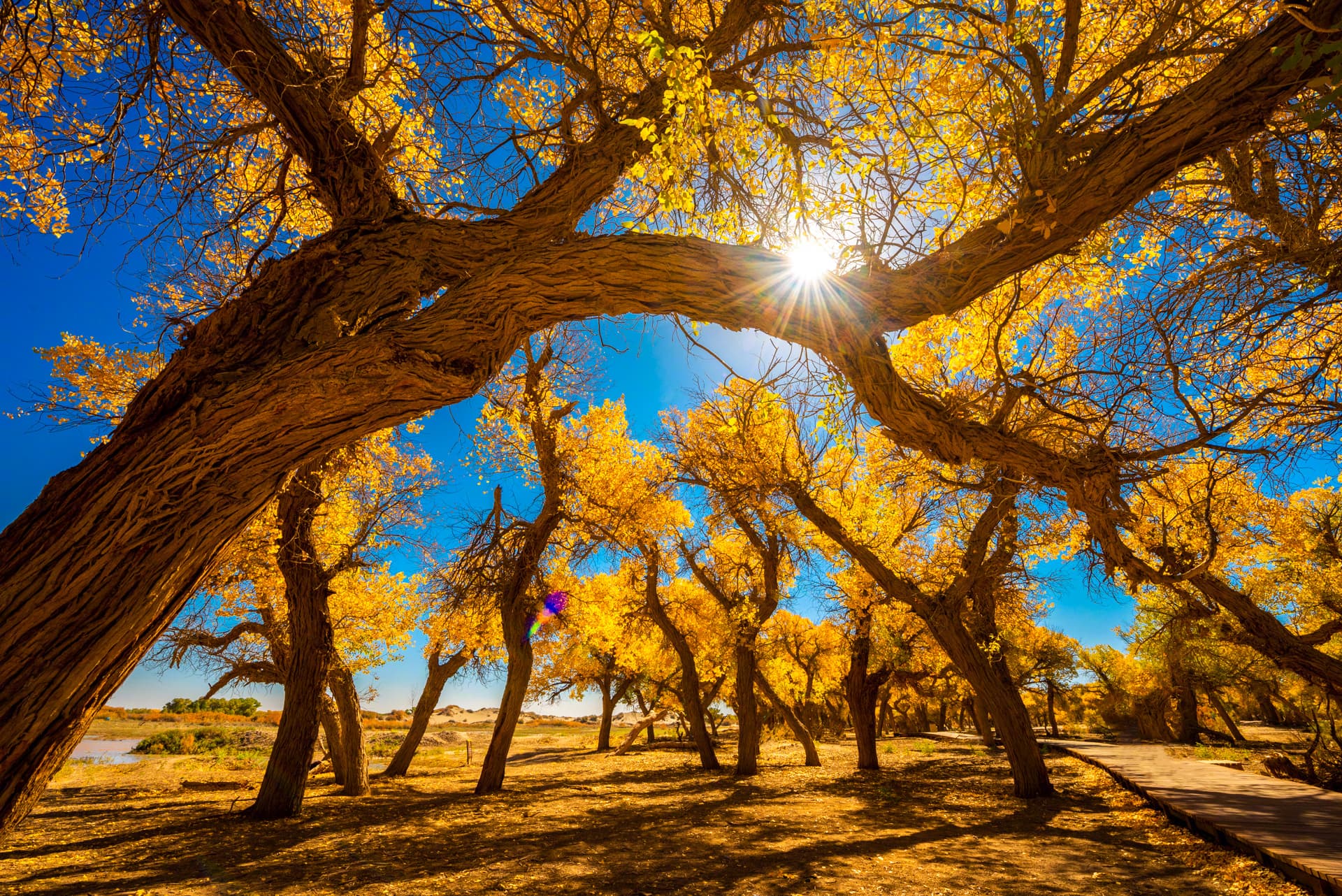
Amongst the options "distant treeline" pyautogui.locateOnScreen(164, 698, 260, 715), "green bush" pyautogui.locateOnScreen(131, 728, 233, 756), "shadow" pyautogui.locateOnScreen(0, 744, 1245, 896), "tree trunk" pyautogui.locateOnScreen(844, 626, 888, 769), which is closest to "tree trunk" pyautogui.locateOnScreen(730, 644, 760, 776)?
"shadow" pyautogui.locateOnScreen(0, 744, 1245, 896)

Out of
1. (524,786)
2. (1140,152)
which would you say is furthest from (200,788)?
(1140,152)

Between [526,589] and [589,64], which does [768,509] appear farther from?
[589,64]

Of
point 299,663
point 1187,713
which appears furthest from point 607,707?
point 1187,713

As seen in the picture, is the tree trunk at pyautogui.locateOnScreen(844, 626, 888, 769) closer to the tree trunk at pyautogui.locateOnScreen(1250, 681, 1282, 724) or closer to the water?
the water

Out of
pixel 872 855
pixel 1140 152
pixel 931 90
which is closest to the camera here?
pixel 1140 152

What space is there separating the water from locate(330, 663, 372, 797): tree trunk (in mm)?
13428

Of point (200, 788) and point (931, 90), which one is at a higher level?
point (931, 90)

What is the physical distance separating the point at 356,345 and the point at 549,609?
10634 millimetres

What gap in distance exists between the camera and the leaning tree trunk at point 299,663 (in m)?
8.73

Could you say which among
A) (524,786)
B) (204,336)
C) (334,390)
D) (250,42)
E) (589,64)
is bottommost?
(524,786)

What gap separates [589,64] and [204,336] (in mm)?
4302

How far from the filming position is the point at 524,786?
41.2 feet

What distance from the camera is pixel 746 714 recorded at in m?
13.7

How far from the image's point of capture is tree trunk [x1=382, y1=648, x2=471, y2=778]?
47.2ft
